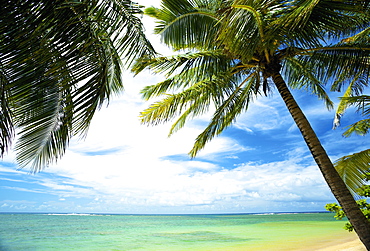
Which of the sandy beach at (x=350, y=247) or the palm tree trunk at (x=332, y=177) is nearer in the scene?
the palm tree trunk at (x=332, y=177)

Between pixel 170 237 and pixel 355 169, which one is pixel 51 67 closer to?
pixel 355 169

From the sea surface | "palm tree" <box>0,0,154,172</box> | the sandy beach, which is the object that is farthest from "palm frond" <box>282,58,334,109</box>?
the sea surface

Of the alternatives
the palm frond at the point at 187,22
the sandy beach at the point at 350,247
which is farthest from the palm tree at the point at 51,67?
the sandy beach at the point at 350,247

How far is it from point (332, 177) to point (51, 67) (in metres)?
4.28

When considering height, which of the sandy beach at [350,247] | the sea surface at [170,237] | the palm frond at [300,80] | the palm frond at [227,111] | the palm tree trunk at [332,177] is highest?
the palm frond at [300,80]

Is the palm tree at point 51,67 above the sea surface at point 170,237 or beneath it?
above

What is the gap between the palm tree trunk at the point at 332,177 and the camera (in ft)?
13.7

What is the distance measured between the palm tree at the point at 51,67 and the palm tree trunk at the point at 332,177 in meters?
3.48

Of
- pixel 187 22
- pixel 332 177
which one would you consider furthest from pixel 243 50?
pixel 332 177

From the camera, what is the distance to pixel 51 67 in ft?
6.29

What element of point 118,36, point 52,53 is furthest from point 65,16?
point 118,36

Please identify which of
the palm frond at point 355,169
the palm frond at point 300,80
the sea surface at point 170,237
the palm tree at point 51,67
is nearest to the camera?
the palm tree at point 51,67

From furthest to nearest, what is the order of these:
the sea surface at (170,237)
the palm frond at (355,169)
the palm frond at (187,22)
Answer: the sea surface at (170,237) → the palm frond at (355,169) → the palm frond at (187,22)

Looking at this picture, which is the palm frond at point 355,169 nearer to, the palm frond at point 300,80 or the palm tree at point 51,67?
the palm frond at point 300,80
